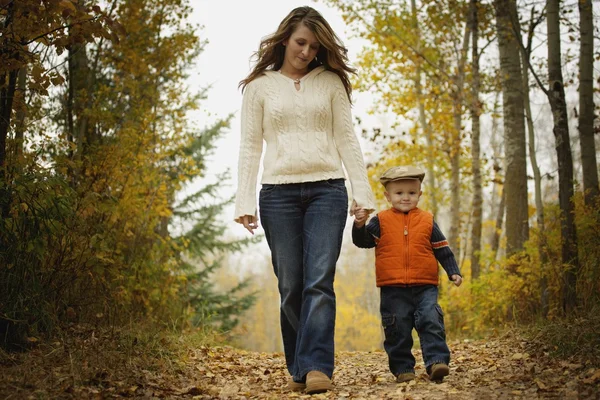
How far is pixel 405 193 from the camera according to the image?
4.93 metres

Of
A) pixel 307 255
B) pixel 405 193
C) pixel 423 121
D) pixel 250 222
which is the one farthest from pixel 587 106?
pixel 423 121

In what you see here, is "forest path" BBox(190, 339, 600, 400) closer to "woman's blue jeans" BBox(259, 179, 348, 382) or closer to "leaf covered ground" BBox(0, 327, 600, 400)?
"leaf covered ground" BBox(0, 327, 600, 400)

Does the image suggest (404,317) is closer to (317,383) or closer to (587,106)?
(317,383)

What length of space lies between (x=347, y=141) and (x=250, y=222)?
2.82ft

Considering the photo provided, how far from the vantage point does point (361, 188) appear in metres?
4.51

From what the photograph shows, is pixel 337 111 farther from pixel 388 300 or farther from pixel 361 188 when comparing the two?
pixel 388 300

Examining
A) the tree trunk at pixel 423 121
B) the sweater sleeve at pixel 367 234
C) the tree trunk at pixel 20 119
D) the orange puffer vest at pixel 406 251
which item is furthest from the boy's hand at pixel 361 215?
the tree trunk at pixel 423 121

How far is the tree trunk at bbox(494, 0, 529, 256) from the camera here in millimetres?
9586

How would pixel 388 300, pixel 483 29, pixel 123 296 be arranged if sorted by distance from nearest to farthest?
1. pixel 388 300
2. pixel 123 296
3. pixel 483 29

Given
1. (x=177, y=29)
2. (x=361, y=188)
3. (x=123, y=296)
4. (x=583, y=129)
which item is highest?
(x=177, y=29)

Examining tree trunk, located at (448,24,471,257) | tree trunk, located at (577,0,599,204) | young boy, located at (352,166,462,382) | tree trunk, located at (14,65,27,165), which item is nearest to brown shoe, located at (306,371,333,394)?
young boy, located at (352,166,462,382)

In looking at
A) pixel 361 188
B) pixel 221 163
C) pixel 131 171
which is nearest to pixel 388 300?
pixel 361 188

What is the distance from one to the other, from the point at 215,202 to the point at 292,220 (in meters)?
14.8

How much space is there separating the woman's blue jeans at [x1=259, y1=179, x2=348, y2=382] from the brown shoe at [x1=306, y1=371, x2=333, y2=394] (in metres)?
0.06
